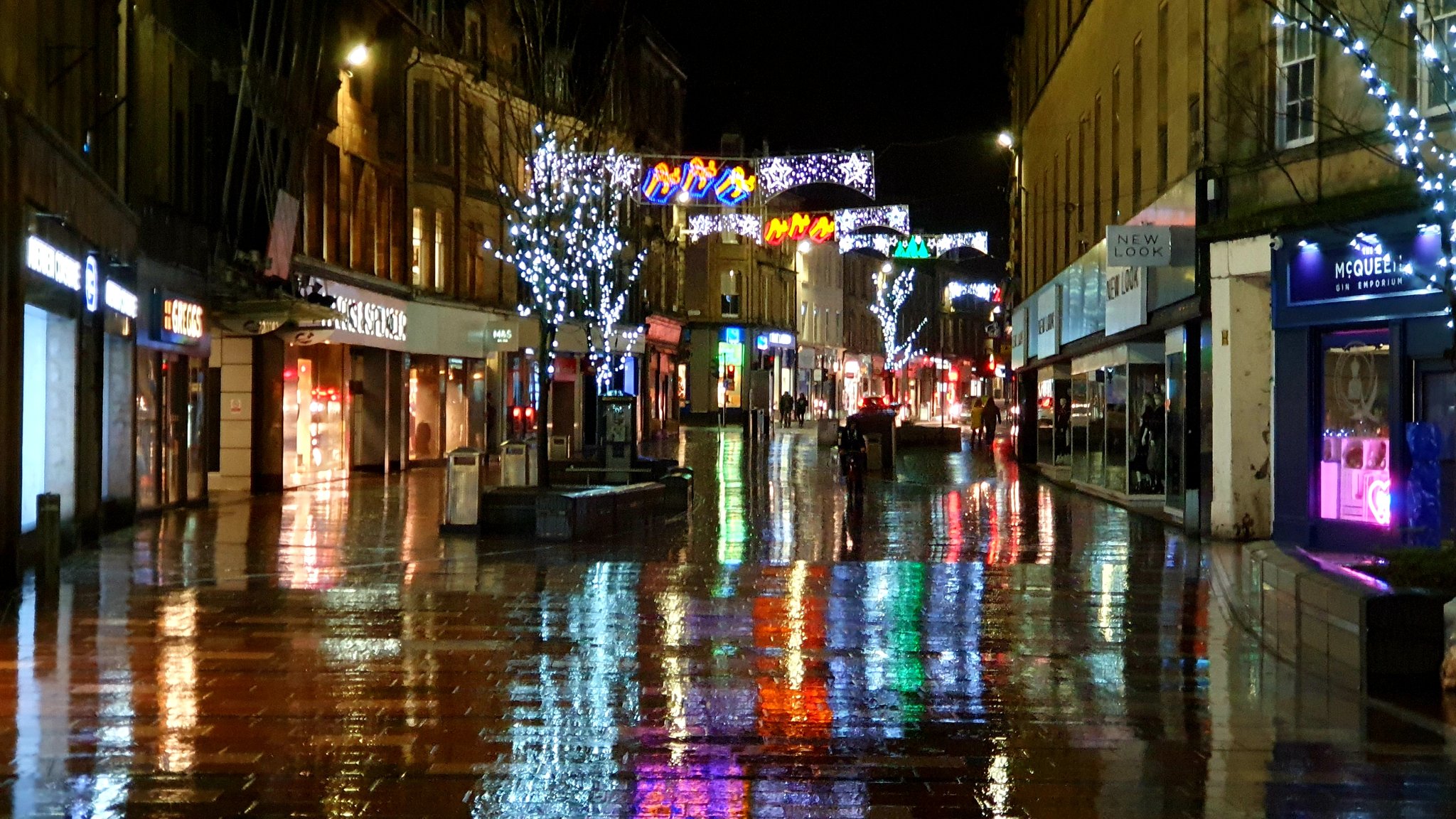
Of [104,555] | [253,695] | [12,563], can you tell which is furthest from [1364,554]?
[104,555]

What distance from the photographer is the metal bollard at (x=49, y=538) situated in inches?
573

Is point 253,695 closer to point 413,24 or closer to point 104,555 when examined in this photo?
point 104,555

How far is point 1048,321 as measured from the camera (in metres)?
37.0

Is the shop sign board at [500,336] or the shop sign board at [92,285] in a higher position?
the shop sign board at [500,336]

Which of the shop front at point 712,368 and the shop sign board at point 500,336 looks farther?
the shop front at point 712,368

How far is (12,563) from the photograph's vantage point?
14.8 metres

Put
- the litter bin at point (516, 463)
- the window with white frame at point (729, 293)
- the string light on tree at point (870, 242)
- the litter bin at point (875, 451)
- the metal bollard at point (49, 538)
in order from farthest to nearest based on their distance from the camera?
1. the window with white frame at point (729, 293)
2. the string light on tree at point (870, 242)
3. the litter bin at point (875, 451)
4. the litter bin at point (516, 463)
5. the metal bollard at point (49, 538)

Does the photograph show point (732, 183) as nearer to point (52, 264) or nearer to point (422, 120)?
point (422, 120)

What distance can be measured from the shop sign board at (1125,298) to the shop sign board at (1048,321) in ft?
22.3

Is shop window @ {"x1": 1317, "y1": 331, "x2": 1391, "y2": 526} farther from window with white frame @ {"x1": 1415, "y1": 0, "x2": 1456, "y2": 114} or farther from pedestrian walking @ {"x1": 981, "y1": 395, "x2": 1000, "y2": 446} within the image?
pedestrian walking @ {"x1": 981, "y1": 395, "x2": 1000, "y2": 446}

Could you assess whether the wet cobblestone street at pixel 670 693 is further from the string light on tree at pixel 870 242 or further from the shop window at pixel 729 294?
the shop window at pixel 729 294

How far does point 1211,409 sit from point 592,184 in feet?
47.6

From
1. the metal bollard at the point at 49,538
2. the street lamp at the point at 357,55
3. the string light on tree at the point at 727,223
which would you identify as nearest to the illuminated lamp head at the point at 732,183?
the string light on tree at the point at 727,223

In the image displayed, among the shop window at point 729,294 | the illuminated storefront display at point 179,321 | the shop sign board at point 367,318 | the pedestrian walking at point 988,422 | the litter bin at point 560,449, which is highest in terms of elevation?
the shop window at point 729,294
